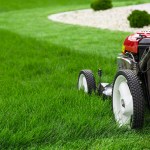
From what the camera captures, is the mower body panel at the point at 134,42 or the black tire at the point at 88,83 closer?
the mower body panel at the point at 134,42

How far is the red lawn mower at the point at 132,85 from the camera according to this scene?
385 cm

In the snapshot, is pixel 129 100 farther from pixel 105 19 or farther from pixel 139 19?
pixel 105 19

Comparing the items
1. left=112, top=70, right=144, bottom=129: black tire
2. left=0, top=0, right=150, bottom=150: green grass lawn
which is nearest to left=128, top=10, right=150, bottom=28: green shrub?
left=0, top=0, right=150, bottom=150: green grass lawn

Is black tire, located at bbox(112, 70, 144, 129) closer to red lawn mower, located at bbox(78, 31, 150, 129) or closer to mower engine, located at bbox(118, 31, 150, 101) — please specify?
red lawn mower, located at bbox(78, 31, 150, 129)

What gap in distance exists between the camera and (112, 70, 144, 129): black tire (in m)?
3.81

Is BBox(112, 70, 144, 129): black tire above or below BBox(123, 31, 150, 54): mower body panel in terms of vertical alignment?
below

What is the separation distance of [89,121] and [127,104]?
0.41 m

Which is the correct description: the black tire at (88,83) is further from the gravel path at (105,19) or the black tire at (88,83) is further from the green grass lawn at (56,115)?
the gravel path at (105,19)

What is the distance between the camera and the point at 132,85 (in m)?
3.90

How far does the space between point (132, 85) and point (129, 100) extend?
0.15 metres

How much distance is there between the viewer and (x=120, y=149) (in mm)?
3543

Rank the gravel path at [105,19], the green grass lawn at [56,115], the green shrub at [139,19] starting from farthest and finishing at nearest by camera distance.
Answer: the gravel path at [105,19], the green shrub at [139,19], the green grass lawn at [56,115]

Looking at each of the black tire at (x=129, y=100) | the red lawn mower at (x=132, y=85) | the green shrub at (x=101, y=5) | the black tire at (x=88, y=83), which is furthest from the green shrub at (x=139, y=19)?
the black tire at (x=129, y=100)

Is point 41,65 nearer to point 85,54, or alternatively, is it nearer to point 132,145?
point 85,54
